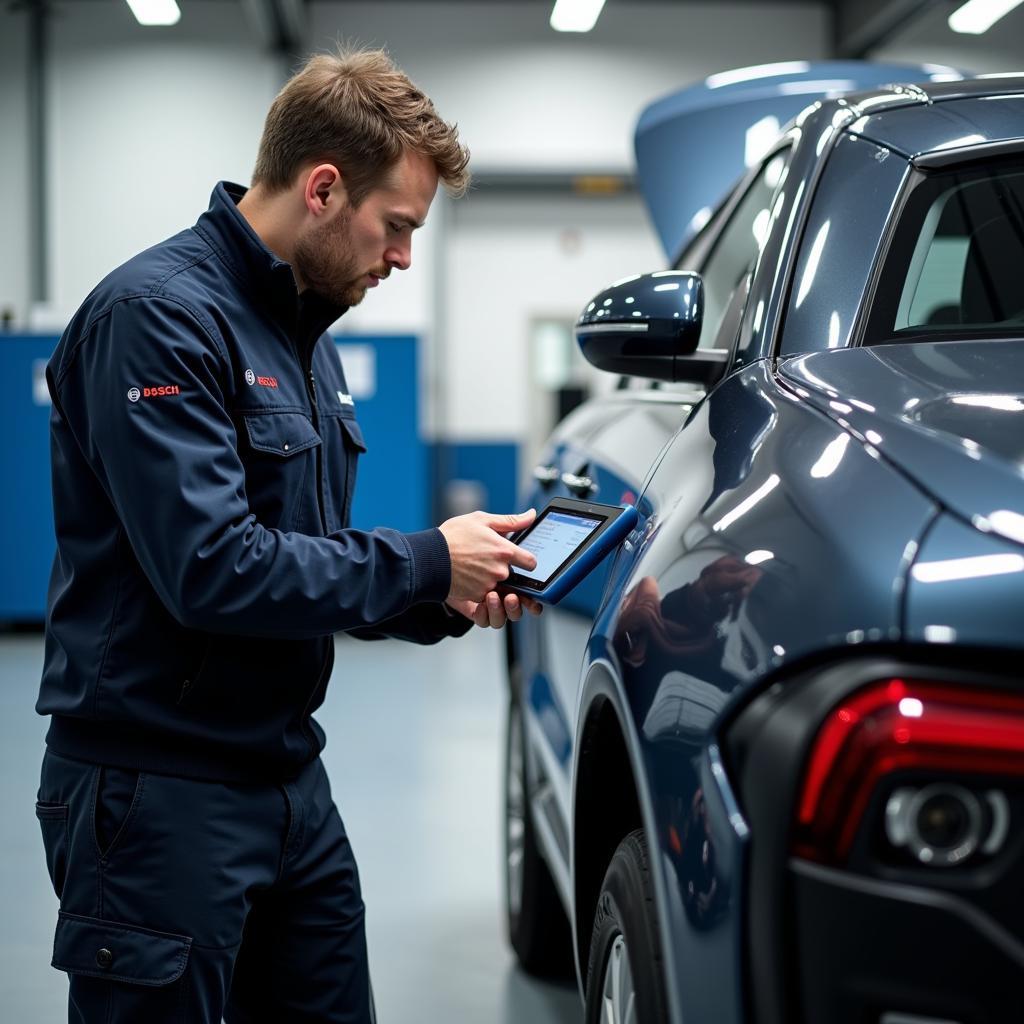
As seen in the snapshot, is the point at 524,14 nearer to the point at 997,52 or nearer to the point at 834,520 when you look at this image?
the point at 997,52

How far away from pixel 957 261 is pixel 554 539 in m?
0.69

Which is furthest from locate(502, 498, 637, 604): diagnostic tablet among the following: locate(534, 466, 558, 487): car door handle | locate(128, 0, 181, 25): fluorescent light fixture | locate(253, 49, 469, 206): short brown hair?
locate(128, 0, 181, 25): fluorescent light fixture

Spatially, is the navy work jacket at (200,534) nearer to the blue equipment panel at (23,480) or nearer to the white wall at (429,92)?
the blue equipment panel at (23,480)

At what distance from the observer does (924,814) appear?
2.81 ft

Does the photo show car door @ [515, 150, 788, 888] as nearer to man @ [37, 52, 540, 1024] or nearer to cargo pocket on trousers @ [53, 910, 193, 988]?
man @ [37, 52, 540, 1024]

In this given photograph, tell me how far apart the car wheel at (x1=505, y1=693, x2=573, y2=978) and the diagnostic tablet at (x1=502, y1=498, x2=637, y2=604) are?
101 cm

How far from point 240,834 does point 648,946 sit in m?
0.58

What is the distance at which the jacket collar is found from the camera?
5.20 feet

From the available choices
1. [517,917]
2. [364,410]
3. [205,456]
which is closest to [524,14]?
[364,410]

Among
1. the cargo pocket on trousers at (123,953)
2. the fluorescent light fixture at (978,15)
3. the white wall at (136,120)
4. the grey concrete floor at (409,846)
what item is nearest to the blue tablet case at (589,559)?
the cargo pocket on trousers at (123,953)

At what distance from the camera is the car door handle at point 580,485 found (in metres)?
2.04

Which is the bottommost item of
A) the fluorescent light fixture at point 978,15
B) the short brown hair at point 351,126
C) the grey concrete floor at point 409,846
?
the grey concrete floor at point 409,846

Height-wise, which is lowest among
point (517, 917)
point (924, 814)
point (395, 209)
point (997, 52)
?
point (517, 917)

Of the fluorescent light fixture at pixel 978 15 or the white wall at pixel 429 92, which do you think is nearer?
the fluorescent light fixture at pixel 978 15
